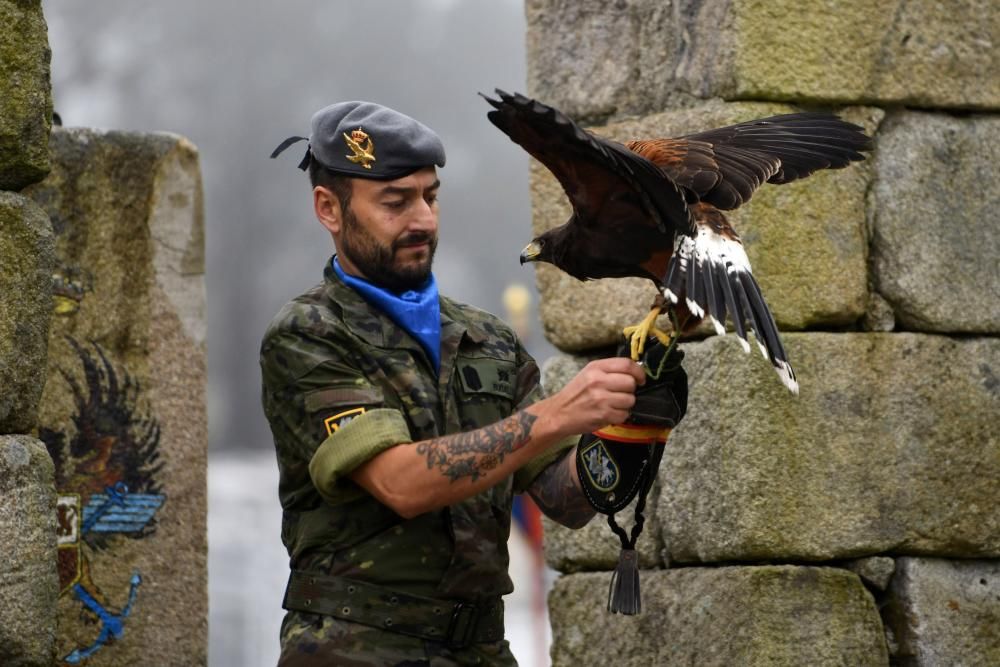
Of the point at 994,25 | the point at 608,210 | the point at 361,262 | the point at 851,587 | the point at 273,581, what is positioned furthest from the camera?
the point at 273,581

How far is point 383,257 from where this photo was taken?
10.1 feet

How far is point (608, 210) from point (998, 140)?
1934 millimetres

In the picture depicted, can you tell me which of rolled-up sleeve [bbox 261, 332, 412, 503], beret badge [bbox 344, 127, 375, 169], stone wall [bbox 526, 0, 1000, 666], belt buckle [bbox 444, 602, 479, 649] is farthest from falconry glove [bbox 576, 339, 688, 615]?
stone wall [bbox 526, 0, 1000, 666]

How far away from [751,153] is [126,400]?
207cm

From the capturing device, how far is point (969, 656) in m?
4.10

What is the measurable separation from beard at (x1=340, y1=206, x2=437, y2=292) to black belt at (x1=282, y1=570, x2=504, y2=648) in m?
0.59

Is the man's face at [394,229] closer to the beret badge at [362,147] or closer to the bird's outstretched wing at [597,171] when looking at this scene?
the beret badge at [362,147]

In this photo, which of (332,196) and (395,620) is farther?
(332,196)

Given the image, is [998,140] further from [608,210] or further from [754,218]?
[608,210]

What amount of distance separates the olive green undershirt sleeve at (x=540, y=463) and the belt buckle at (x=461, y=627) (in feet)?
1.14

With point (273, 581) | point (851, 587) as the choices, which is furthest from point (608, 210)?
point (273, 581)

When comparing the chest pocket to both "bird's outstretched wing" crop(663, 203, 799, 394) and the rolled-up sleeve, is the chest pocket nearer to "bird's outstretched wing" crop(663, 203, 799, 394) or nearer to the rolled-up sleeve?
the rolled-up sleeve

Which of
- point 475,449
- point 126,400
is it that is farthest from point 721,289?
point 126,400

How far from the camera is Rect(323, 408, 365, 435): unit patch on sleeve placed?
2.88 meters
